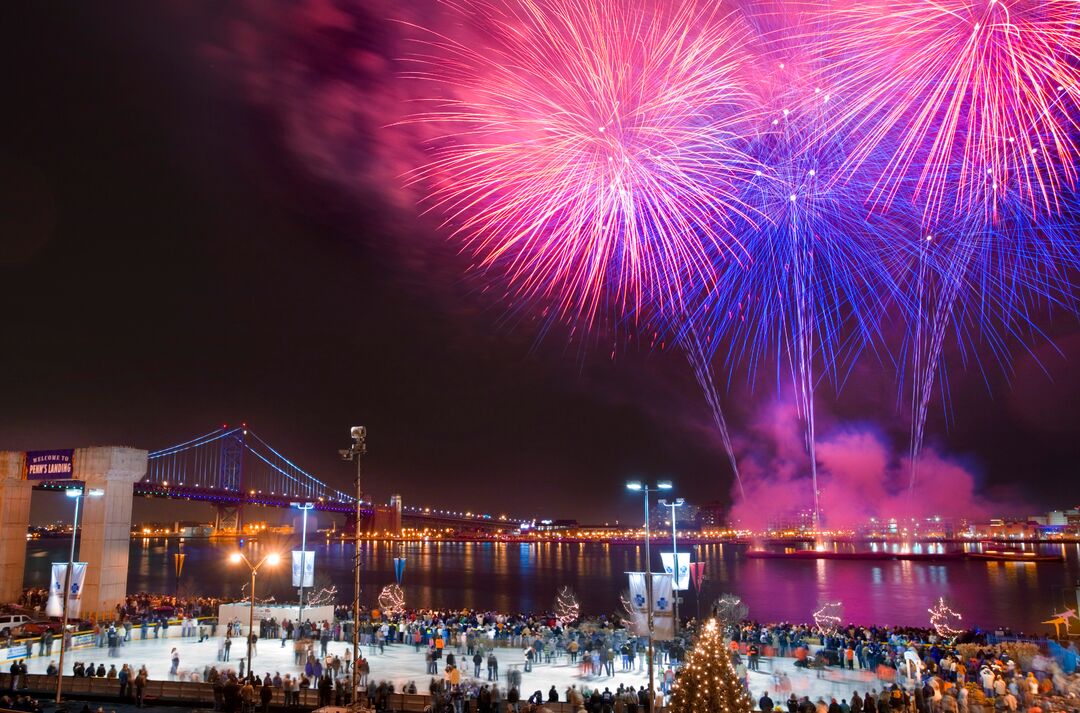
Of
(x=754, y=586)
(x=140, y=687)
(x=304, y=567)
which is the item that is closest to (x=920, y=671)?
(x=140, y=687)

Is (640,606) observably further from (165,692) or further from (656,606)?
(165,692)

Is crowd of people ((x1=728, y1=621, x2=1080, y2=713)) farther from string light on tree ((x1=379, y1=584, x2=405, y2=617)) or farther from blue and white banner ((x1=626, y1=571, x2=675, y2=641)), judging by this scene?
string light on tree ((x1=379, y1=584, x2=405, y2=617))

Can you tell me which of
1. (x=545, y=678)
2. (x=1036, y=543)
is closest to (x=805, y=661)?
(x=545, y=678)

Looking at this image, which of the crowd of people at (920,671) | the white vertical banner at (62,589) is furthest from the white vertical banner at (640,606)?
the white vertical banner at (62,589)

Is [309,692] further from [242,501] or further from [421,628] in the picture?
[242,501]

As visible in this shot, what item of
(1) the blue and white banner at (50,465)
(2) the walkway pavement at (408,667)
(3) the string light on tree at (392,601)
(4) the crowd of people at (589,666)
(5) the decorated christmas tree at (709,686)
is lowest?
(3) the string light on tree at (392,601)

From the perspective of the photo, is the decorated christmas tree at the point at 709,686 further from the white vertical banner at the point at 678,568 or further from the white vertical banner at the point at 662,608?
the white vertical banner at the point at 678,568
